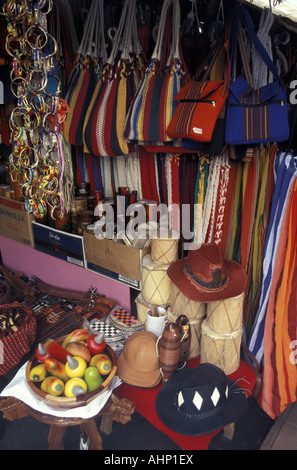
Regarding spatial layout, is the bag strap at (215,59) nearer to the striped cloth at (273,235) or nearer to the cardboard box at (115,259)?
the striped cloth at (273,235)

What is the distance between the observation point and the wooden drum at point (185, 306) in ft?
6.57

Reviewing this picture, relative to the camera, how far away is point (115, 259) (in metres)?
2.44

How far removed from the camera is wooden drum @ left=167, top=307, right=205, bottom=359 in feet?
6.73

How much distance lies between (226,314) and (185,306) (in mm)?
252

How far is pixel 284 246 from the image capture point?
1896 mm

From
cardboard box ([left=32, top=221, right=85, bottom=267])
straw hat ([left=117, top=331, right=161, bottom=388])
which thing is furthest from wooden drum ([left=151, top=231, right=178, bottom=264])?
cardboard box ([left=32, top=221, right=85, bottom=267])

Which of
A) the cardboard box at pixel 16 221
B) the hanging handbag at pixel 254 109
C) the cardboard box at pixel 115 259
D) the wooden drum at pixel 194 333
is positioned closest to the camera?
the hanging handbag at pixel 254 109

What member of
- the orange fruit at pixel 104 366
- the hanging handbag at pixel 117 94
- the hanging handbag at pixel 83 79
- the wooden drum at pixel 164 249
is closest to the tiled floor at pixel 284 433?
the orange fruit at pixel 104 366

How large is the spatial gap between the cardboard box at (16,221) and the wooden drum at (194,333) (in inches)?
64.3

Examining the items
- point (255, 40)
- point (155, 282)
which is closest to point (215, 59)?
point (255, 40)

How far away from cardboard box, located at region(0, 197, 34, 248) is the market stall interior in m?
0.28
